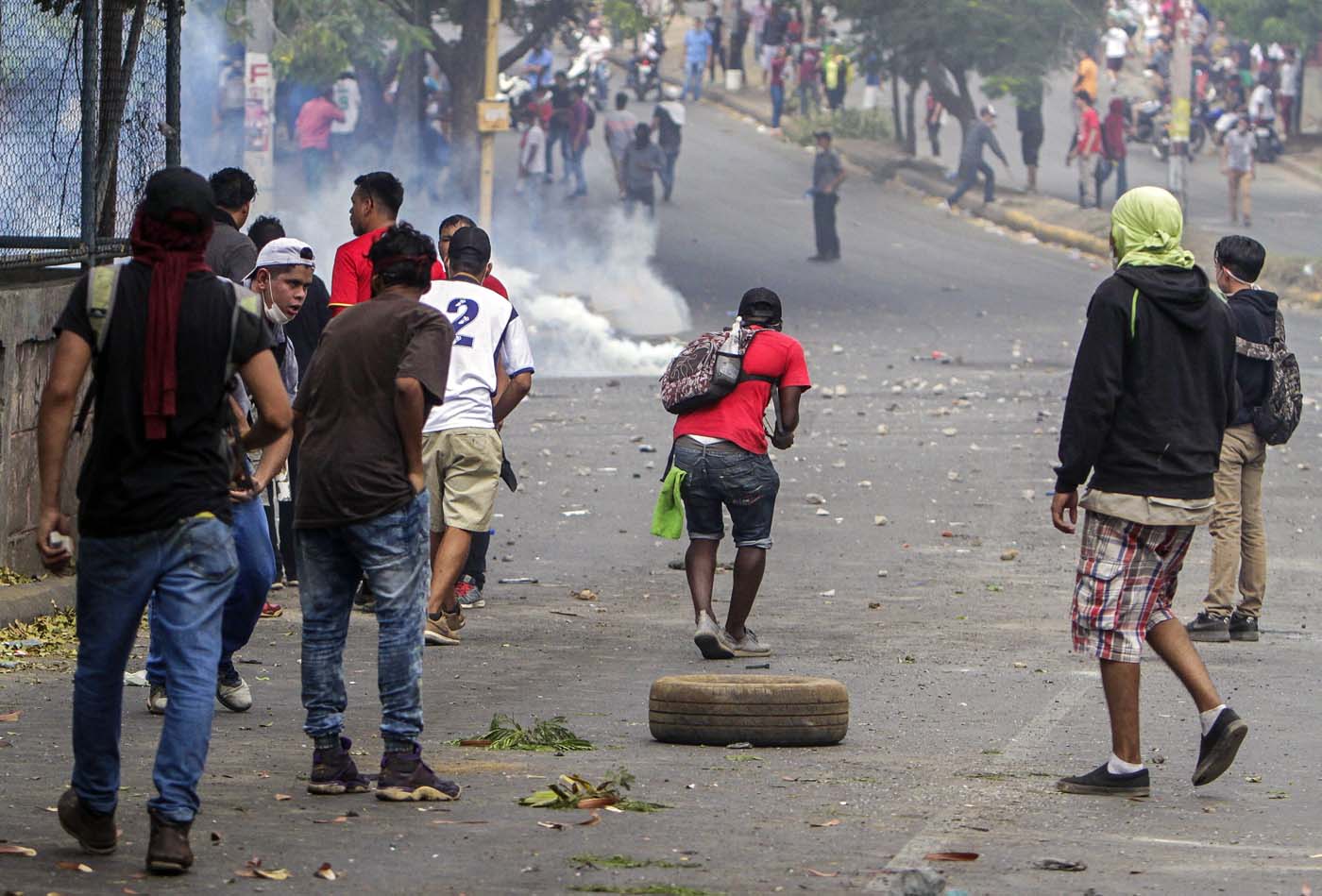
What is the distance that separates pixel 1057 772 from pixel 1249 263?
3.25 meters

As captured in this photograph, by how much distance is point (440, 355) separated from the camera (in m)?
5.78

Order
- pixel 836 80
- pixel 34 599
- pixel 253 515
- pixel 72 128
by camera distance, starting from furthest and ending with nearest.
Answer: pixel 836 80, pixel 72 128, pixel 34 599, pixel 253 515

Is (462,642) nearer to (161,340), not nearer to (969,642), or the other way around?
(969,642)

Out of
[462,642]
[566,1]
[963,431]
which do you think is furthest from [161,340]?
[566,1]

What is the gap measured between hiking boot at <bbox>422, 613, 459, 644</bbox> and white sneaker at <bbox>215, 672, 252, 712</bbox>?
1.53m

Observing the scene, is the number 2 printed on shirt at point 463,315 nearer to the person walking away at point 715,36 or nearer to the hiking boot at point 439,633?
the hiking boot at point 439,633

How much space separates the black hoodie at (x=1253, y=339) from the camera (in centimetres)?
892

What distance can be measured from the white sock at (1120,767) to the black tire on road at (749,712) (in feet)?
3.23

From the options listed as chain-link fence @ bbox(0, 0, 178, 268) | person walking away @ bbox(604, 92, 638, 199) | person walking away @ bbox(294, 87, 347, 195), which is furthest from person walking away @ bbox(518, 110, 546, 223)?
chain-link fence @ bbox(0, 0, 178, 268)

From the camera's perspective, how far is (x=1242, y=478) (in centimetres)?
919

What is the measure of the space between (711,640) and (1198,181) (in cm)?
3200

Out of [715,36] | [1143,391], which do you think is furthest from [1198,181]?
[1143,391]

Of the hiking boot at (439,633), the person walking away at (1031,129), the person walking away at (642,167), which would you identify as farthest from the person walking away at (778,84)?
the hiking boot at (439,633)

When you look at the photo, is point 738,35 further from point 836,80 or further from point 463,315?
point 463,315
